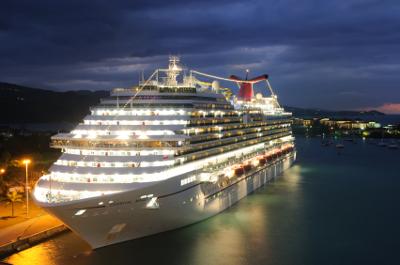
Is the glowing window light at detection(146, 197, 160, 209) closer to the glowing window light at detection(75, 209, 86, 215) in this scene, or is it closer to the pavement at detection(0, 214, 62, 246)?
the glowing window light at detection(75, 209, 86, 215)

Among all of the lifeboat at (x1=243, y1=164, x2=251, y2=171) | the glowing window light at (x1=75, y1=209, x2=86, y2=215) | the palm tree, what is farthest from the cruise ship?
the palm tree

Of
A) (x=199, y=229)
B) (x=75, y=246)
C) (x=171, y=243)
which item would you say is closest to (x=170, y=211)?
(x=171, y=243)

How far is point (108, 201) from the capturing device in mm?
20391

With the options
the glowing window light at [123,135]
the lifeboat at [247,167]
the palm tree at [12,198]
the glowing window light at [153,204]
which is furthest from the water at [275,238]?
the palm tree at [12,198]

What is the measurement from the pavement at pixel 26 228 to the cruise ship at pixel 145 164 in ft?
10.2

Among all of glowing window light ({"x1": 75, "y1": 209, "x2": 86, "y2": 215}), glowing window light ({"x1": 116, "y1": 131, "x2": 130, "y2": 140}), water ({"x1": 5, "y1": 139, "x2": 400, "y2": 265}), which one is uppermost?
glowing window light ({"x1": 116, "y1": 131, "x2": 130, "y2": 140})

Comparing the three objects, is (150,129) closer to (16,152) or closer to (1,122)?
(16,152)

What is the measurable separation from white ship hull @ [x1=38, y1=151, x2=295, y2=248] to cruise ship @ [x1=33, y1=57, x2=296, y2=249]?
0.05m

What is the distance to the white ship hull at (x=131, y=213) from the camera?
20344mm

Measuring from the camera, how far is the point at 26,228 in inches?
979

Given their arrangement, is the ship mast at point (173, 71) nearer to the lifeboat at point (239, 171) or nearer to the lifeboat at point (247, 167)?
the lifeboat at point (239, 171)

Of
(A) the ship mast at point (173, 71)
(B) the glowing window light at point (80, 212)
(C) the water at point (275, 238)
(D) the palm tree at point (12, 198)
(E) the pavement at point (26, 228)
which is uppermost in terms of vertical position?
(A) the ship mast at point (173, 71)

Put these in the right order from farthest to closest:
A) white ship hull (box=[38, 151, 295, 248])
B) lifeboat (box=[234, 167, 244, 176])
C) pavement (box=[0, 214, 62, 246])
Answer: lifeboat (box=[234, 167, 244, 176]), pavement (box=[0, 214, 62, 246]), white ship hull (box=[38, 151, 295, 248])

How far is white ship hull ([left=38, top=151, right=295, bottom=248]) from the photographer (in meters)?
20.3
